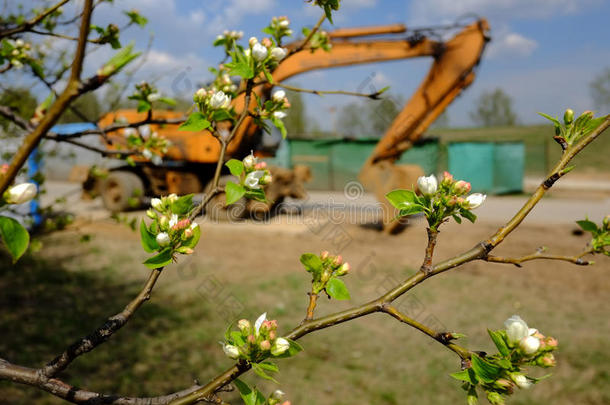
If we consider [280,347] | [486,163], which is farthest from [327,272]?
[486,163]

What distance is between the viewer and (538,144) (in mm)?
27594

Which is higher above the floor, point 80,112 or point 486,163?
point 80,112

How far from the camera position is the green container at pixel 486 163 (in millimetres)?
15711

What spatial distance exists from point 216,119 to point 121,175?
426 inches

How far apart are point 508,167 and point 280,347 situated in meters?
17.1

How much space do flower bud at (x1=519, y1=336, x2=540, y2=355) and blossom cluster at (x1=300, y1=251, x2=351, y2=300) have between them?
0.25 meters

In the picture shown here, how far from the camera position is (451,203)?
2.36 ft

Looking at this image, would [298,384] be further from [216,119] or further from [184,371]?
[216,119]

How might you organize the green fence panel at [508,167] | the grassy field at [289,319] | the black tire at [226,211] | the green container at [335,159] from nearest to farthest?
the grassy field at [289,319] → the black tire at [226,211] → the green fence panel at [508,167] → the green container at [335,159]

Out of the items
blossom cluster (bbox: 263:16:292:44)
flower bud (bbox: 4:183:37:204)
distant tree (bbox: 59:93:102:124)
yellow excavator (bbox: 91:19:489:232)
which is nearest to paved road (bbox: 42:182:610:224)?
yellow excavator (bbox: 91:19:489:232)

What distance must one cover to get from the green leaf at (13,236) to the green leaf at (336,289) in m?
0.43

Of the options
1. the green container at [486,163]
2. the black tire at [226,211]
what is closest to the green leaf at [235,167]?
the black tire at [226,211]

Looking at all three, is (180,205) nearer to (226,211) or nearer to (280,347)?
(280,347)

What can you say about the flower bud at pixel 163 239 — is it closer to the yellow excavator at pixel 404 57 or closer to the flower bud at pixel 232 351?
the flower bud at pixel 232 351
